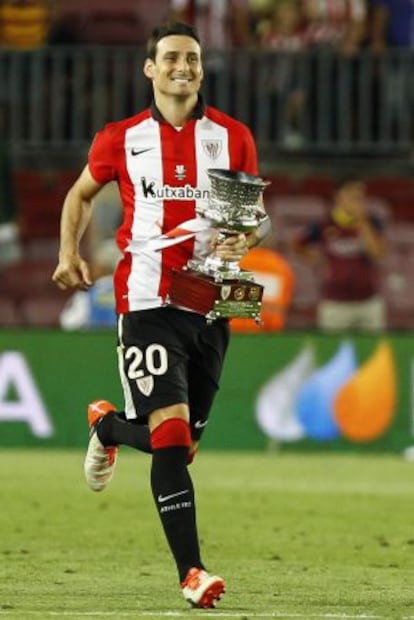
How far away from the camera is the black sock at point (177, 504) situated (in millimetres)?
8438

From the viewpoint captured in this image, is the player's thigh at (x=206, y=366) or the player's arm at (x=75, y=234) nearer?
the player's arm at (x=75, y=234)

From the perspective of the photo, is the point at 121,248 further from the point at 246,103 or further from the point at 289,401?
the point at 246,103

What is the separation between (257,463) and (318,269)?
4575mm

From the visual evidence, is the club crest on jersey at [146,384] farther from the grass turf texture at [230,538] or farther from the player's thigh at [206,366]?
the grass turf texture at [230,538]

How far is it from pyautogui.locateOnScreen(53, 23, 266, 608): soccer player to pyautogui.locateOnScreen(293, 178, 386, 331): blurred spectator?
11181 mm

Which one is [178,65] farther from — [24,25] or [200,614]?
[24,25]

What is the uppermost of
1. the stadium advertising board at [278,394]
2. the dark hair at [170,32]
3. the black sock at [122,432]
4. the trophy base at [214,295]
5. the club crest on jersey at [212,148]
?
the dark hair at [170,32]

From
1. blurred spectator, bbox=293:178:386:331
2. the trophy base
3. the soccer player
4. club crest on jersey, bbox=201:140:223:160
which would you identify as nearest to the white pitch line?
the soccer player

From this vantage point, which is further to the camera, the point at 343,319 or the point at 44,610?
the point at 343,319

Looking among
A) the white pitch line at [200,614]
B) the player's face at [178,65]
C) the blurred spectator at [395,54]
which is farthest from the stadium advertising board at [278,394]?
the white pitch line at [200,614]

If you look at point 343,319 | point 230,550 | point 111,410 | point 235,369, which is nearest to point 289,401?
point 235,369

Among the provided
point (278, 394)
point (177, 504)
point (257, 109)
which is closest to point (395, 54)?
point (257, 109)

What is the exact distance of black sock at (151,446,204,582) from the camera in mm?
8438

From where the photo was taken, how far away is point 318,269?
21719 millimetres
